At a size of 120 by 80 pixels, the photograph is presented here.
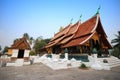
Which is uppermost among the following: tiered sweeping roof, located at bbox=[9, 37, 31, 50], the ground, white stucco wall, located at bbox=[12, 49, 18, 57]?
tiered sweeping roof, located at bbox=[9, 37, 31, 50]

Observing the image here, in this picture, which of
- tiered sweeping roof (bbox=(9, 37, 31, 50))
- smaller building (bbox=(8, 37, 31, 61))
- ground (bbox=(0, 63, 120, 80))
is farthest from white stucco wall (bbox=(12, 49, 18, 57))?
ground (bbox=(0, 63, 120, 80))

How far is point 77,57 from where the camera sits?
453 inches

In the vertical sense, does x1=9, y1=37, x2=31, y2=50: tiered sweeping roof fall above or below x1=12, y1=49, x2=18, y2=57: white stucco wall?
above

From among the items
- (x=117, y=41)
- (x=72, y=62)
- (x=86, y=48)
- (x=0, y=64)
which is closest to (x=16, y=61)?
(x=0, y=64)

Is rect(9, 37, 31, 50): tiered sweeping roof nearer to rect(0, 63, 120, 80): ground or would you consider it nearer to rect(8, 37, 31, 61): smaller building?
rect(8, 37, 31, 61): smaller building

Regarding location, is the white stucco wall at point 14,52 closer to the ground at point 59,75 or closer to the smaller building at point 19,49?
the smaller building at point 19,49

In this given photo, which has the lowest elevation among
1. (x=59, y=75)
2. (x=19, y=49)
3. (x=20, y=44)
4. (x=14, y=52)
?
(x=59, y=75)

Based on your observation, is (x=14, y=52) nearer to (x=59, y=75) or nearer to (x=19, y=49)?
(x=19, y=49)

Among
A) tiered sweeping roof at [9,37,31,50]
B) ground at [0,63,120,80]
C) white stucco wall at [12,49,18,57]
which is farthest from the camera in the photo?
tiered sweeping roof at [9,37,31,50]

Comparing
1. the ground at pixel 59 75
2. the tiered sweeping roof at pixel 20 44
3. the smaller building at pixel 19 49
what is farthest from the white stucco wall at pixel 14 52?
the ground at pixel 59 75

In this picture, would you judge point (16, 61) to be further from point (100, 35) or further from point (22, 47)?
point (100, 35)

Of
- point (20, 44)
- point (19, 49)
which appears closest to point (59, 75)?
point (19, 49)

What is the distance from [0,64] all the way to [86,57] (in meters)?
9.05

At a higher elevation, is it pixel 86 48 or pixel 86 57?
pixel 86 48
